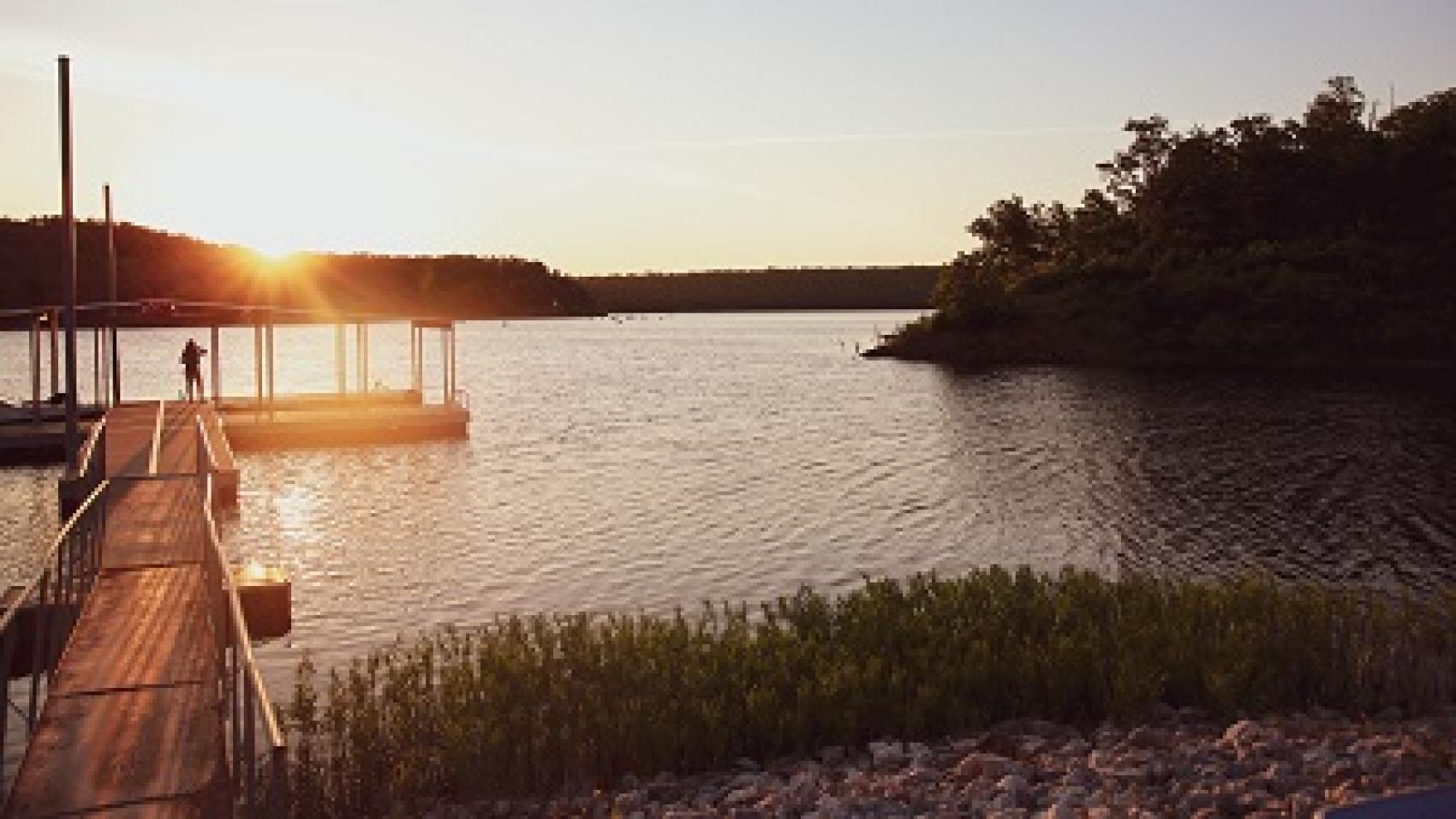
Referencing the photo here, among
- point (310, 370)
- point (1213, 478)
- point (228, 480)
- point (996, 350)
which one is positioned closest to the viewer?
point (228, 480)

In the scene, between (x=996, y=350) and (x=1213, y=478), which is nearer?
(x=1213, y=478)

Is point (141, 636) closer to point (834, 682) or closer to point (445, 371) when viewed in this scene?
point (834, 682)

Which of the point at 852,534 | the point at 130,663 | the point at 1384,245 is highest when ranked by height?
the point at 1384,245

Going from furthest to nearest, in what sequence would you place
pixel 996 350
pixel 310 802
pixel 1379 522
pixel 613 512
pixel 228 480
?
pixel 996 350, pixel 613 512, pixel 1379 522, pixel 228 480, pixel 310 802

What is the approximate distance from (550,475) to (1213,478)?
22.7 m

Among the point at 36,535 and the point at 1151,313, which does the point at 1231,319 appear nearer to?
the point at 1151,313

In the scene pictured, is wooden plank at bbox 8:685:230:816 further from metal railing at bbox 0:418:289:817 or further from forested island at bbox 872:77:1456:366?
forested island at bbox 872:77:1456:366

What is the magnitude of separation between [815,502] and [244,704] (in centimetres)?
3049

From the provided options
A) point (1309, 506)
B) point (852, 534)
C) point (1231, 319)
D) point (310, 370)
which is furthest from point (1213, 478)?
point (310, 370)

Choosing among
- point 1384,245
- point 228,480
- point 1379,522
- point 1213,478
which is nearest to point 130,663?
point 228,480

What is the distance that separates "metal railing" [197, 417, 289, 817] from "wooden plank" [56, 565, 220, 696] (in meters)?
0.51

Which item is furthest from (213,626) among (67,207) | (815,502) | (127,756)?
(815,502)

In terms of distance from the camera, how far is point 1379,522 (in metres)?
33.8

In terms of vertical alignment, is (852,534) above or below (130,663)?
below
